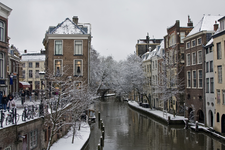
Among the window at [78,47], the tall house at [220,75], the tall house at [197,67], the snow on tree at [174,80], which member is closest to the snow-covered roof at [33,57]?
the window at [78,47]

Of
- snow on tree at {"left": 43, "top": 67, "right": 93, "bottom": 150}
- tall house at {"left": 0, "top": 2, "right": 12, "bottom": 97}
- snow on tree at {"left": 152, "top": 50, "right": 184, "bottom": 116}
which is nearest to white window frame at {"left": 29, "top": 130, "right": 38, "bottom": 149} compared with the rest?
snow on tree at {"left": 43, "top": 67, "right": 93, "bottom": 150}

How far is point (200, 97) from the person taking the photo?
1265 inches

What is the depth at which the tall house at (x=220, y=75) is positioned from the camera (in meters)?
25.8

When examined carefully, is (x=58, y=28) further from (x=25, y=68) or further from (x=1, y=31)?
(x=25, y=68)

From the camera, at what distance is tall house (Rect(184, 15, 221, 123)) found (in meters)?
31.8

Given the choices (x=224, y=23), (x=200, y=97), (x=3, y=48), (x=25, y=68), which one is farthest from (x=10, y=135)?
(x=25, y=68)

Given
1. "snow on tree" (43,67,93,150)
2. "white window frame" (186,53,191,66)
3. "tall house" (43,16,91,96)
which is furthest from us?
"white window frame" (186,53,191,66)

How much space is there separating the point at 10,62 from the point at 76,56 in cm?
1218

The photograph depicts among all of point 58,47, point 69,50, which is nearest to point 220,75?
point 69,50

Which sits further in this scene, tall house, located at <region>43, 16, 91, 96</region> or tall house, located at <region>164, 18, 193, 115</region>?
tall house, located at <region>164, 18, 193, 115</region>

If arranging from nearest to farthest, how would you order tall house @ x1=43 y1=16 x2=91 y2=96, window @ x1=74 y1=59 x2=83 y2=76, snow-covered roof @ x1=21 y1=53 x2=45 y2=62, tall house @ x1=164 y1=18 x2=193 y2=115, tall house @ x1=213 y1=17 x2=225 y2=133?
tall house @ x1=213 y1=17 x2=225 y2=133 < tall house @ x1=43 y1=16 x2=91 y2=96 < window @ x1=74 y1=59 x2=83 y2=76 < tall house @ x1=164 y1=18 x2=193 y2=115 < snow-covered roof @ x1=21 y1=53 x2=45 y2=62

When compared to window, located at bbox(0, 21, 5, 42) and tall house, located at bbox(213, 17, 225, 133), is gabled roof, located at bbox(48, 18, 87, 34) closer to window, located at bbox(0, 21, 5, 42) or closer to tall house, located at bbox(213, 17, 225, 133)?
window, located at bbox(0, 21, 5, 42)

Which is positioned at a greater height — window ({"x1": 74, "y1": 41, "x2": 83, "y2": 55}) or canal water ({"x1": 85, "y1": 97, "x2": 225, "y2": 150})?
window ({"x1": 74, "y1": 41, "x2": 83, "y2": 55})

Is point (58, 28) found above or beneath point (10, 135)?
above
